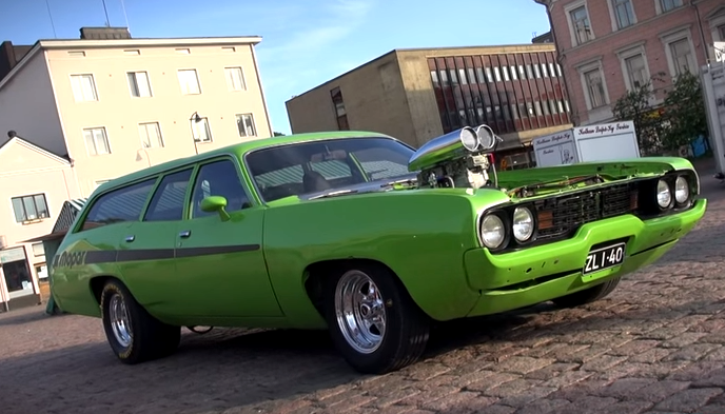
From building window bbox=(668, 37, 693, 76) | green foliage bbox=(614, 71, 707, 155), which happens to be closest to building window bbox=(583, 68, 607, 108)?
building window bbox=(668, 37, 693, 76)

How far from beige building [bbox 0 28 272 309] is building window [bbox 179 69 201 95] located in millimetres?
59

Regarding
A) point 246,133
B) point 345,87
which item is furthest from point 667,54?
point 345,87

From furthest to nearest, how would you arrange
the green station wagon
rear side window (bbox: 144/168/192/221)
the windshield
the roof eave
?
1. the roof eave
2. rear side window (bbox: 144/168/192/221)
3. the windshield
4. the green station wagon

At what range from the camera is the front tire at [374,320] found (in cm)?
409

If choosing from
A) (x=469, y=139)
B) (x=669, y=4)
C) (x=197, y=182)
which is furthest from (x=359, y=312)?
(x=669, y=4)

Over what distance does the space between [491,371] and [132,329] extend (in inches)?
135

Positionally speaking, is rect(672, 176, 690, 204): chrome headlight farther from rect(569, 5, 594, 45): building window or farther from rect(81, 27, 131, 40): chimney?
rect(81, 27, 131, 40): chimney

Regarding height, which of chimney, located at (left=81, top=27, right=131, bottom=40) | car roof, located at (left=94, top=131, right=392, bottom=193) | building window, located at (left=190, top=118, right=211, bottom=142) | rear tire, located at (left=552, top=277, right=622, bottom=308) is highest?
chimney, located at (left=81, top=27, right=131, bottom=40)

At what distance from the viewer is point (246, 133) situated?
46875 mm

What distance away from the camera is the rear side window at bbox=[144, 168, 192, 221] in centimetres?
571

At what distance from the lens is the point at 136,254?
5.99 m

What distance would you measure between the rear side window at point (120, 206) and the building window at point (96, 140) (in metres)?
36.2

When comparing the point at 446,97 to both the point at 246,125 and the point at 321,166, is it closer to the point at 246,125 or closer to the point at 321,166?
the point at 246,125

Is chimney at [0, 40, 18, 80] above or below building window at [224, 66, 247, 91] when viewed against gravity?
above
